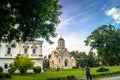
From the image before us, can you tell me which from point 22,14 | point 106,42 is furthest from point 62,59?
point 22,14

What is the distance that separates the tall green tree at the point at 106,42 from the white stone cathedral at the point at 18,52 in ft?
95.1

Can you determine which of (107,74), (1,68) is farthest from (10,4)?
(1,68)

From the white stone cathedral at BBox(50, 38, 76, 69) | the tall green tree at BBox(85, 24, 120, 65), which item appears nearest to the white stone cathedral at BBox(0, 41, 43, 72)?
the tall green tree at BBox(85, 24, 120, 65)

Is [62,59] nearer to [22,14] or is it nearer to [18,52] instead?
[18,52]

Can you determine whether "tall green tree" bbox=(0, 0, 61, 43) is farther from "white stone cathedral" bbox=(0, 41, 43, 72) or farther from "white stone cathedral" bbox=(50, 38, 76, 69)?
"white stone cathedral" bbox=(50, 38, 76, 69)

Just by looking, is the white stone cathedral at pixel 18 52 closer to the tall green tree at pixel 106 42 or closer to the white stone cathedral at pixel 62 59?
the tall green tree at pixel 106 42

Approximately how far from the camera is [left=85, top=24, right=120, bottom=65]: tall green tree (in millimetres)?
72438

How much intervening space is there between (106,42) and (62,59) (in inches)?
1050

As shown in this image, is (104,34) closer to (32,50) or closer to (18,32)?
(32,50)

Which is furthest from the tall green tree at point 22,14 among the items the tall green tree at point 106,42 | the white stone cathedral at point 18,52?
the tall green tree at point 106,42

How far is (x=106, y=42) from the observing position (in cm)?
7338

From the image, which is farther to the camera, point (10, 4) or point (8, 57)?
point (8, 57)

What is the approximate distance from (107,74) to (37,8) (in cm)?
2222

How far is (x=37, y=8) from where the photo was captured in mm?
13445
